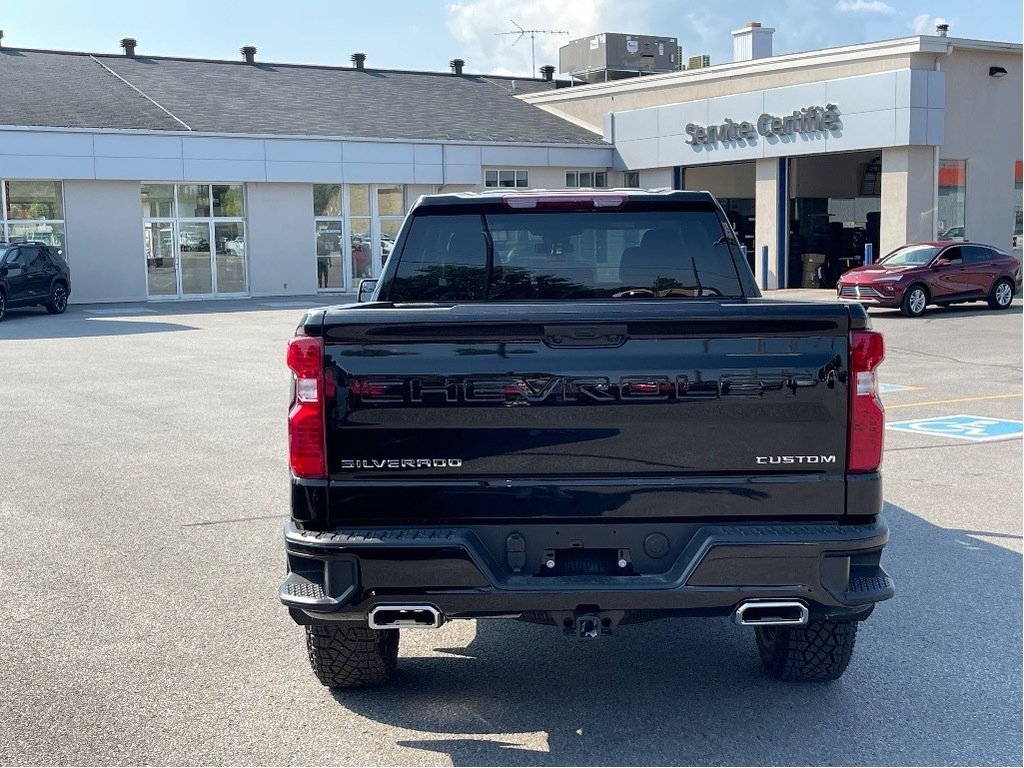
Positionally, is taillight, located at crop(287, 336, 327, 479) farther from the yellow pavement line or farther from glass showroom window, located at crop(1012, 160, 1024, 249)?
glass showroom window, located at crop(1012, 160, 1024, 249)

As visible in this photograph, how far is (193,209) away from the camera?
3547 cm

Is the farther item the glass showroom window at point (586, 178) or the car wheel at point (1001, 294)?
the glass showroom window at point (586, 178)

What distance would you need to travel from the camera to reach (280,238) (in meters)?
36.7

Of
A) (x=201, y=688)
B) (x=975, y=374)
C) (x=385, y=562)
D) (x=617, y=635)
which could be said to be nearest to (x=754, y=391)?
(x=385, y=562)

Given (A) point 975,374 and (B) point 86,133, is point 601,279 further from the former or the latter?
(B) point 86,133

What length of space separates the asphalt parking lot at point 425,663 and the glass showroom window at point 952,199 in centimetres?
2376

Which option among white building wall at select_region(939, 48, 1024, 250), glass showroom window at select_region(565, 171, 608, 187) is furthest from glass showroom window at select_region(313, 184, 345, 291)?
white building wall at select_region(939, 48, 1024, 250)

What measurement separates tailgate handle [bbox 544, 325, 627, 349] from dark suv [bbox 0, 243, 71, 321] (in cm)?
2506

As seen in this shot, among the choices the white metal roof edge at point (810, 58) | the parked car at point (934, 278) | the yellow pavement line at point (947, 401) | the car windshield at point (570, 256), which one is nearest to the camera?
the car windshield at point (570, 256)

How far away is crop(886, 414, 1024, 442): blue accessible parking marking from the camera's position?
1123 centimetres

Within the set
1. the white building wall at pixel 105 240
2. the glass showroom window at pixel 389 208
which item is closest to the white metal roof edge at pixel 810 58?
the glass showroom window at pixel 389 208

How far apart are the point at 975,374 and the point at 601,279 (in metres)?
11.9

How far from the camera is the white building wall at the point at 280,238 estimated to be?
36281 millimetres

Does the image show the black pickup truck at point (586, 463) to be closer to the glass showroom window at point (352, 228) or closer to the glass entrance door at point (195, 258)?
the glass entrance door at point (195, 258)
